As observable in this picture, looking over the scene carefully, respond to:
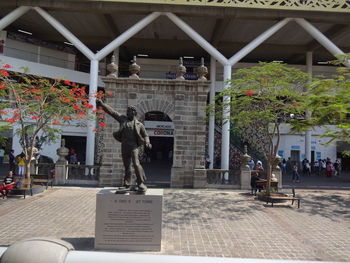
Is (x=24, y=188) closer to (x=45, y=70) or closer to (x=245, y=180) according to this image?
(x=245, y=180)

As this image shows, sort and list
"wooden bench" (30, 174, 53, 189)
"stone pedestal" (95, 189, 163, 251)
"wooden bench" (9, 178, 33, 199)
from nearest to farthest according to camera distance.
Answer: "stone pedestal" (95, 189, 163, 251) → "wooden bench" (9, 178, 33, 199) → "wooden bench" (30, 174, 53, 189)

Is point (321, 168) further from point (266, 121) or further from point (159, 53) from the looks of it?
point (159, 53)

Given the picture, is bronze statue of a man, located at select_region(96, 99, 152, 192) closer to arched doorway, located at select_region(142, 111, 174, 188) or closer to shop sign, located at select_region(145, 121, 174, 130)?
arched doorway, located at select_region(142, 111, 174, 188)

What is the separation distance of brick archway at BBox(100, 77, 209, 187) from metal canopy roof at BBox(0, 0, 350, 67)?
660 centimetres

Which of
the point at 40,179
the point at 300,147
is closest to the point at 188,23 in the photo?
the point at 40,179

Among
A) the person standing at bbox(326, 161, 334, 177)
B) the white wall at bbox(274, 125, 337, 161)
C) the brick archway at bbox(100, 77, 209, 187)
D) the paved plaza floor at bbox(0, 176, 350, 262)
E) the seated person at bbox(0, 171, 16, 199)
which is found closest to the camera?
the paved plaza floor at bbox(0, 176, 350, 262)

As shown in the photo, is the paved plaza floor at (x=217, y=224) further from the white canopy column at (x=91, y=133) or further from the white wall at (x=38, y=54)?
the white wall at (x=38, y=54)

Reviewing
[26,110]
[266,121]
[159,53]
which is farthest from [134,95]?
[159,53]

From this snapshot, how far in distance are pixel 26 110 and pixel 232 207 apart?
386 inches

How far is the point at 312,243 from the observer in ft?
23.0

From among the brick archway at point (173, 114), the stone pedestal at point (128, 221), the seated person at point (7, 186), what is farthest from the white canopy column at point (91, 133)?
the stone pedestal at point (128, 221)

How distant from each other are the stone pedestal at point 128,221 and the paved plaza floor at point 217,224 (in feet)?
1.36

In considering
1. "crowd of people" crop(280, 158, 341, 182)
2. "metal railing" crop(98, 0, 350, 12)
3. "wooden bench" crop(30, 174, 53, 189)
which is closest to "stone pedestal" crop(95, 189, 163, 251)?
"wooden bench" crop(30, 174, 53, 189)

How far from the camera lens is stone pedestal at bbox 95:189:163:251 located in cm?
598
